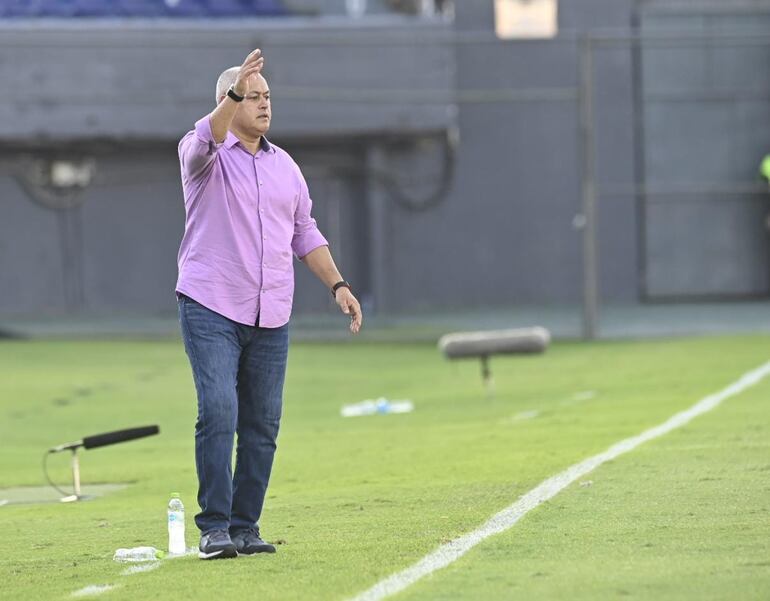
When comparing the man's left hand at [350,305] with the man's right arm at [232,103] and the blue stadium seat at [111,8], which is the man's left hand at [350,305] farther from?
the blue stadium seat at [111,8]

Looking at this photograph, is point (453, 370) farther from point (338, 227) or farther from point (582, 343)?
point (338, 227)

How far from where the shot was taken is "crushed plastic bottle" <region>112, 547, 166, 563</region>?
789 cm

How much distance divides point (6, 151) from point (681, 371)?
18.4 m

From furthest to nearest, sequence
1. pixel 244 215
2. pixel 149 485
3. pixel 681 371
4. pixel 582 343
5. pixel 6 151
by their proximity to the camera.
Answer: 1. pixel 6 151
2. pixel 582 343
3. pixel 681 371
4. pixel 149 485
5. pixel 244 215

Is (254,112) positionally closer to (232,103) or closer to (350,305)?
(232,103)

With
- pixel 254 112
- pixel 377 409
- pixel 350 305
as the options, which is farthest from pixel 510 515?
pixel 377 409

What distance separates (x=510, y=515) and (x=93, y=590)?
88.2 inches

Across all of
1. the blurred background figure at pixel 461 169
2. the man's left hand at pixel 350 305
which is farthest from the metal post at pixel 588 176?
the man's left hand at pixel 350 305

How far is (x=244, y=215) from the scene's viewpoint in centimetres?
784

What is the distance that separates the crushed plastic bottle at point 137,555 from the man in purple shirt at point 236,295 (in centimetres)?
33

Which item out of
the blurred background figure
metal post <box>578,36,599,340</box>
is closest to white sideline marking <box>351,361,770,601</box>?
metal post <box>578,36,599,340</box>

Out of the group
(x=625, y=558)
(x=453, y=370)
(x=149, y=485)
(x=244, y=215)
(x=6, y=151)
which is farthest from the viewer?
(x=6, y=151)

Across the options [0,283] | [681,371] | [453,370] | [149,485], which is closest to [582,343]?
[453,370]

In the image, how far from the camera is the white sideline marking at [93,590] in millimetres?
6934
